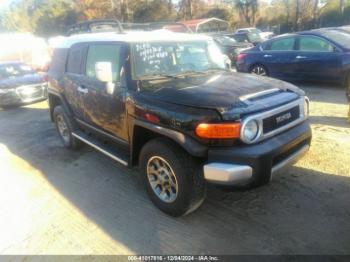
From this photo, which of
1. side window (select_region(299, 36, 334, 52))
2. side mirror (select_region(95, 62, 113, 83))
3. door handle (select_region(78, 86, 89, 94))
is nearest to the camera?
side mirror (select_region(95, 62, 113, 83))

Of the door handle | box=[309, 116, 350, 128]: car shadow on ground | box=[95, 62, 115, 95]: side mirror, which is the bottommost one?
box=[309, 116, 350, 128]: car shadow on ground

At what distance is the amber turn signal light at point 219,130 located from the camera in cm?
294

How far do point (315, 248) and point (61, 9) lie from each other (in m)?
53.4

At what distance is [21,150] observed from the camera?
6086 millimetres

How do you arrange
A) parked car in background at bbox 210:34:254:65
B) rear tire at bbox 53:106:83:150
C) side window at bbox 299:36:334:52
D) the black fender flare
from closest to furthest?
the black fender flare, rear tire at bbox 53:106:83:150, side window at bbox 299:36:334:52, parked car in background at bbox 210:34:254:65

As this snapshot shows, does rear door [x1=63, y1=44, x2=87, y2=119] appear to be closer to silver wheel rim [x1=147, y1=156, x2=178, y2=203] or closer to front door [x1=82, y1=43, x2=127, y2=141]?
front door [x1=82, y1=43, x2=127, y2=141]

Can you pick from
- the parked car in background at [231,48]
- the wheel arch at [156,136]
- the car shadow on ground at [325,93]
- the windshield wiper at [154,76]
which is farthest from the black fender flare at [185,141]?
the parked car in background at [231,48]

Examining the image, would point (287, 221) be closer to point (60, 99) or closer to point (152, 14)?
point (60, 99)

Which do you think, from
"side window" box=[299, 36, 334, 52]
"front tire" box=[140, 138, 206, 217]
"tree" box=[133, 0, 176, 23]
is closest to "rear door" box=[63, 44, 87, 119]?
"front tire" box=[140, 138, 206, 217]

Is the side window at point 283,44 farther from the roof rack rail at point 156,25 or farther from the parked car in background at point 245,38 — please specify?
the parked car in background at point 245,38

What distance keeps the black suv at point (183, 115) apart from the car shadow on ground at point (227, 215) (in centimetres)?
30

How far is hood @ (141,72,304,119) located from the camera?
3.05 meters

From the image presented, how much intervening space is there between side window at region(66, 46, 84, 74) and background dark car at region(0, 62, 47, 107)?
18.3 ft

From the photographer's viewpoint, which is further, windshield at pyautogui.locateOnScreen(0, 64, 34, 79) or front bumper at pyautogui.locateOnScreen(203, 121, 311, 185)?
windshield at pyautogui.locateOnScreen(0, 64, 34, 79)
